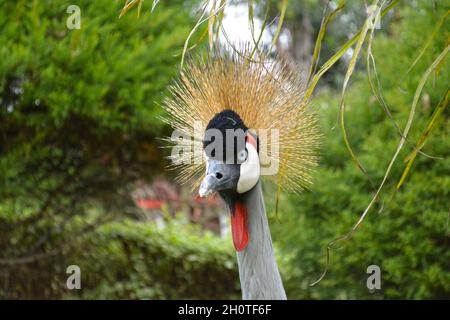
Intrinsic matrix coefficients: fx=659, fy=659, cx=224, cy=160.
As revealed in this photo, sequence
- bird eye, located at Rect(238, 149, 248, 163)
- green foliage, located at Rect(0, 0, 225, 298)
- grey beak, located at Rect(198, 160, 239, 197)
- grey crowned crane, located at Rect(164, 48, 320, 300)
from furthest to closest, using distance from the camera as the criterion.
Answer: green foliage, located at Rect(0, 0, 225, 298), grey crowned crane, located at Rect(164, 48, 320, 300), bird eye, located at Rect(238, 149, 248, 163), grey beak, located at Rect(198, 160, 239, 197)

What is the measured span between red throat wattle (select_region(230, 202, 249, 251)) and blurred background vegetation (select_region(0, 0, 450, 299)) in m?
1.25

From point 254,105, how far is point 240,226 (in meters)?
0.40

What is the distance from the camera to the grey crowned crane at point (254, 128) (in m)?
2.15

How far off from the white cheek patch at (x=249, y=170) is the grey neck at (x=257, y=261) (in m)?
0.08

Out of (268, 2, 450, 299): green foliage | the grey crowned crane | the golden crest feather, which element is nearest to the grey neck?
the grey crowned crane

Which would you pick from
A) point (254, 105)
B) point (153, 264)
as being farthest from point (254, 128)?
point (153, 264)

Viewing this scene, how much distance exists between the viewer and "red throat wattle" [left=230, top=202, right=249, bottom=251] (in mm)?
2172

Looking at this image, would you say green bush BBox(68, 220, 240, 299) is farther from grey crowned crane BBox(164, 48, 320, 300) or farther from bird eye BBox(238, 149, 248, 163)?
bird eye BBox(238, 149, 248, 163)

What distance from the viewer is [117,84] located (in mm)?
3896

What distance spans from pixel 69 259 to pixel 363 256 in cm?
213

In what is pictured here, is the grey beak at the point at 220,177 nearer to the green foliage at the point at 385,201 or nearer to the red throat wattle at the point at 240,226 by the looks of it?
the red throat wattle at the point at 240,226

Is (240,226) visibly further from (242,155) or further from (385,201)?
(385,201)

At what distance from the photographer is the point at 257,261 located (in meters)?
2.19
